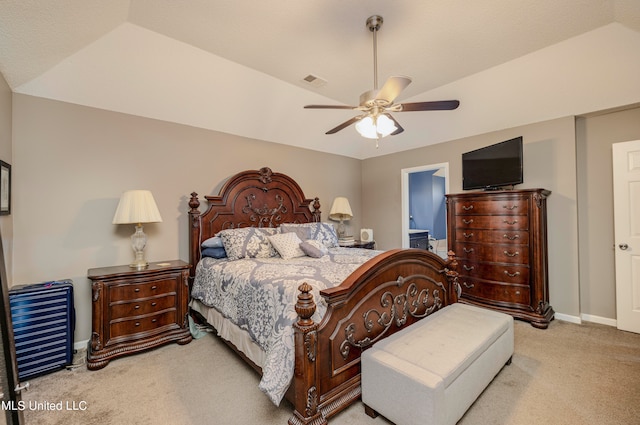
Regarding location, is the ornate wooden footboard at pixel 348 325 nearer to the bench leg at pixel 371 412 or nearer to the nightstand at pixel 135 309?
the bench leg at pixel 371 412

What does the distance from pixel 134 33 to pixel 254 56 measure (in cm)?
104

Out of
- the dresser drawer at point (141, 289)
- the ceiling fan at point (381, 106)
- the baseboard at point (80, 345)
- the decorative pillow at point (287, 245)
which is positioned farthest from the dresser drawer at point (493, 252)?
the baseboard at point (80, 345)

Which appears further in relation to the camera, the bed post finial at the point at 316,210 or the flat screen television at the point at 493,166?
the bed post finial at the point at 316,210

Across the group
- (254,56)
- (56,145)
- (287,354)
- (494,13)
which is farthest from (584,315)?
(56,145)

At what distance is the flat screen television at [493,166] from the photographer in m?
3.51

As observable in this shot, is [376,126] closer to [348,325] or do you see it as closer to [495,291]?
[348,325]

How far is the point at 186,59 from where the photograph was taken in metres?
2.89

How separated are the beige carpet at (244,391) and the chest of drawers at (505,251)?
0.67 m

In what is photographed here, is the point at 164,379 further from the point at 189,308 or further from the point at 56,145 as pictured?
the point at 56,145

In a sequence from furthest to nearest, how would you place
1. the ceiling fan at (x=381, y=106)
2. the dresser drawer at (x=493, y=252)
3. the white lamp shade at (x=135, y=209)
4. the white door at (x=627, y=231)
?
the dresser drawer at (x=493, y=252)
the white door at (x=627, y=231)
the white lamp shade at (x=135, y=209)
the ceiling fan at (x=381, y=106)

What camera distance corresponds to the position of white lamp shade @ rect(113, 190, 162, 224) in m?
2.79

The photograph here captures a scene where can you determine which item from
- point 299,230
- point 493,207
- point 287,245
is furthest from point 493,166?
point 287,245

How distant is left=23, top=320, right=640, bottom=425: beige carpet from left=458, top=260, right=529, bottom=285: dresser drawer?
0.80 meters

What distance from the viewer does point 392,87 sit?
2025 mm
